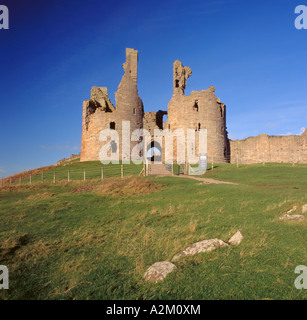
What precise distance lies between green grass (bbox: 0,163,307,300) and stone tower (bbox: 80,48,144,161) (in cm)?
3358

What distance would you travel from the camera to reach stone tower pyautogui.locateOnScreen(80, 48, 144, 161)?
141ft

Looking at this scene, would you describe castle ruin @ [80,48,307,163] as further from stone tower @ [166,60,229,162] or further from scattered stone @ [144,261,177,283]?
scattered stone @ [144,261,177,283]

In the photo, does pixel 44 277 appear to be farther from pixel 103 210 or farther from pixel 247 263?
pixel 103 210

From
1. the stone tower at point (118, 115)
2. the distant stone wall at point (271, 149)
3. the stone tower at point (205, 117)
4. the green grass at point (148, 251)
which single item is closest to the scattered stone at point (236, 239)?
the green grass at point (148, 251)

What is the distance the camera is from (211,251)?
16.8 ft

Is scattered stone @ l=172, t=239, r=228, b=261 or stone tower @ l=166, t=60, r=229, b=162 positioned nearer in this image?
scattered stone @ l=172, t=239, r=228, b=261

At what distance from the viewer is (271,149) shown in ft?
135

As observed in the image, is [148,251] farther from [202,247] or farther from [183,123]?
[183,123]

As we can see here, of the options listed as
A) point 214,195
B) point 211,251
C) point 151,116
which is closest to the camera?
point 211,251

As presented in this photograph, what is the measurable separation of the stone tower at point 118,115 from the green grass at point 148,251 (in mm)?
33582

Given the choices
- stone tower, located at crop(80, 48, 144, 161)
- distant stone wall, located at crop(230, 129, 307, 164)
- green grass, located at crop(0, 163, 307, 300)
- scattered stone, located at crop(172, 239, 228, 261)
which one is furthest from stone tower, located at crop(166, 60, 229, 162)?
scattered stone, located at crop(172, 239, 228, 261)

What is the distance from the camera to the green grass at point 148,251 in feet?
12.9
